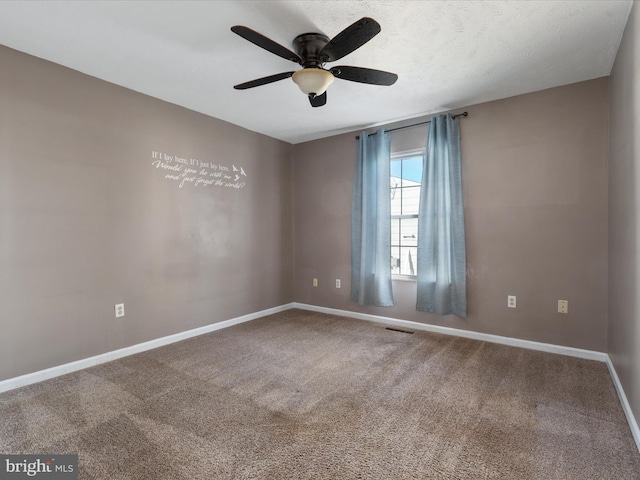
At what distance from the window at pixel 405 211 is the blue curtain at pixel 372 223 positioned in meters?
0.15

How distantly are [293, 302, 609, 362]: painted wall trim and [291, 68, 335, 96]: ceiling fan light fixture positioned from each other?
9.13 feet

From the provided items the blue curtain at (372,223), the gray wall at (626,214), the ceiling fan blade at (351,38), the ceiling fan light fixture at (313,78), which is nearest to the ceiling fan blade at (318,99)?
the ceiling fan light fixture at (313,78)

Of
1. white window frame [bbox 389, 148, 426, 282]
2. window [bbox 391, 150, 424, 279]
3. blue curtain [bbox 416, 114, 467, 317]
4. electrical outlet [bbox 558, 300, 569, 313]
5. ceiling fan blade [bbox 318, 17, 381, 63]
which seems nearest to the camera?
ceiling fan blade [bbox 318, 17, 381, 63]

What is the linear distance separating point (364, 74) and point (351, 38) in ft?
1.37

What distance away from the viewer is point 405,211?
13.1ft

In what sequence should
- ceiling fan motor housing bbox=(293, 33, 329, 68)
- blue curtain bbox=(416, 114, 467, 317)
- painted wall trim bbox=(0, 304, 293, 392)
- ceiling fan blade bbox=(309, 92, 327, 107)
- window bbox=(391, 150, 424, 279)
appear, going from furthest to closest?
1. window bbox=(391, 150, 424, 279)
2. blue curtain bbox=(416, 114, 467, 317)
3. ceiling fan blade bbox=(309, 92, 327, 107)
4. painted wall trim bbox=(0, 304, 293, 392)
5. ceiling fan motor housing bbox=(293, 33, 329, 68)

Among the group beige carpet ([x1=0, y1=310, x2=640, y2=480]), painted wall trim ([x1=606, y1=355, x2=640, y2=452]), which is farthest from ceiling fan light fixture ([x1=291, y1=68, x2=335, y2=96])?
painted wall trim ([x1=606, y1=355, x2=640, y2=452])

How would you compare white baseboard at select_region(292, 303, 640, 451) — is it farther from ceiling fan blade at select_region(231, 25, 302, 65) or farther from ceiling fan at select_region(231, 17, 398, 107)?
ceiling fan blade at select_region(231, 25, 302, 65)

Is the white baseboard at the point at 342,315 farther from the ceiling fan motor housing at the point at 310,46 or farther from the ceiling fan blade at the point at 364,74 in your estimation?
the ceiling fan motor housing at the point at 310,46

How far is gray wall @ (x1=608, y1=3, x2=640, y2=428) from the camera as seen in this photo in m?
1.82

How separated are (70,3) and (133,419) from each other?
247 cm

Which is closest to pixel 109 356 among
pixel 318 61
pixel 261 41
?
pixel 261 41

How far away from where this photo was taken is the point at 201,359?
291cm

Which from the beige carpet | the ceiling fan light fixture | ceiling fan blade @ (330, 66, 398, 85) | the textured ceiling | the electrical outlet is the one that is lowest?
the beige carpet
